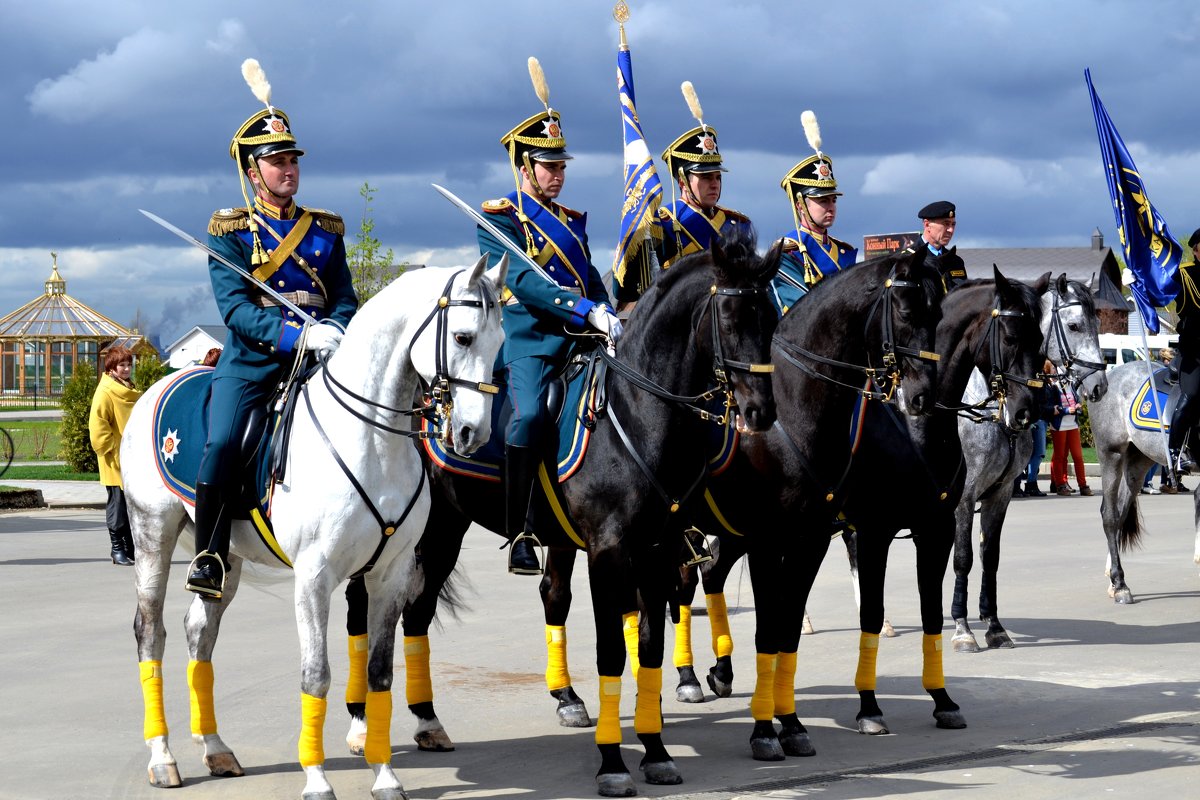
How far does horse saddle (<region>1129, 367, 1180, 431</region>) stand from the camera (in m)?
13.1

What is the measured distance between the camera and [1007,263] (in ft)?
275

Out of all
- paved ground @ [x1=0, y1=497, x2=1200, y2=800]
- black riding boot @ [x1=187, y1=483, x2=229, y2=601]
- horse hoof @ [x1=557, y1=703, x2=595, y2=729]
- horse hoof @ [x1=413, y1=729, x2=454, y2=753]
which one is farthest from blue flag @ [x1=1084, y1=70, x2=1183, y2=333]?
black riding boot @ [x1=187, y1=483, x2=229, y2=601]

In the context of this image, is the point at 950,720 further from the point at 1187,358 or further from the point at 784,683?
the point at 1187,358

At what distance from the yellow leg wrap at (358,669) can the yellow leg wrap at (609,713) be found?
1251 millimetres

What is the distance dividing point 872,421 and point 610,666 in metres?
2.42

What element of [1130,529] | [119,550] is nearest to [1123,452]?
[1130,529]

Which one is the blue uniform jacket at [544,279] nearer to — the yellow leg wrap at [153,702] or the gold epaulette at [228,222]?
the gold epaulette at [228,222]

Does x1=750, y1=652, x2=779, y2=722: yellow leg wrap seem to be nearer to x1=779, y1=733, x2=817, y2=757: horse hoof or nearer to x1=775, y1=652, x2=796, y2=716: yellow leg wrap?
x1=775, y1=652, x2=796, y2=716: yellow leg wrap

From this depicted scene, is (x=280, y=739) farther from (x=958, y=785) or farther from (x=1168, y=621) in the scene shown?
(x=1168, y=621)

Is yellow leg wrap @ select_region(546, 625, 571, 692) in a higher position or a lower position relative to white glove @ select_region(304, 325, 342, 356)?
lower

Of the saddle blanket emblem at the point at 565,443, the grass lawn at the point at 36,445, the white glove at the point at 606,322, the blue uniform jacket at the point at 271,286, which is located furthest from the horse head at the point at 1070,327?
the grass lawn at the point at 36,445

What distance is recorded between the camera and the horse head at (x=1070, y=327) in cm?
1138

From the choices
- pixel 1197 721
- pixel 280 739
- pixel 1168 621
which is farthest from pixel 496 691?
pixel 1168 621

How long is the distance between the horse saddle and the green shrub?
2024cm
